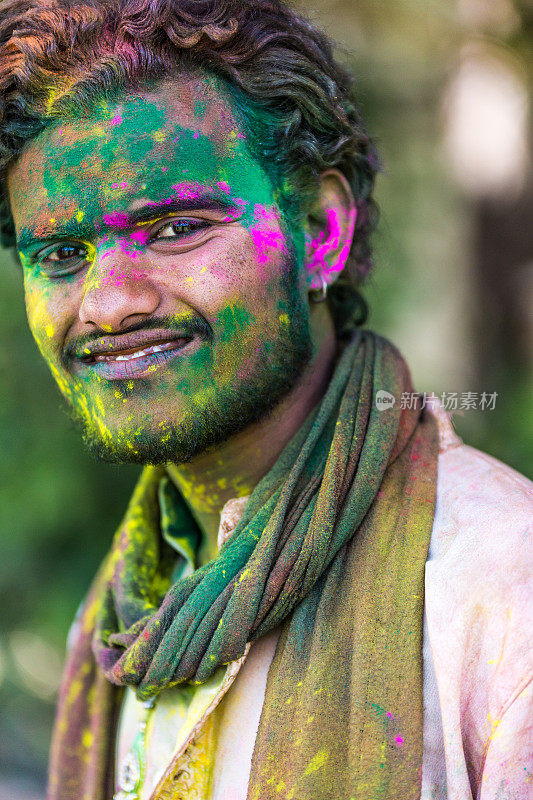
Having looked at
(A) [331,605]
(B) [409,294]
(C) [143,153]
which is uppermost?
(C) [143,153]

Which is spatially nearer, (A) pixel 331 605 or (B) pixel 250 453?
(A) pixel 331 605

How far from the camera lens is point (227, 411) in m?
1.83

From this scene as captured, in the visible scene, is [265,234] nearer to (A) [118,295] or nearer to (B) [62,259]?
(A) [118,295]

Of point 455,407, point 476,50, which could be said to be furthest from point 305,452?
point 476,50

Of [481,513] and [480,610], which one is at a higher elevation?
[481,513]

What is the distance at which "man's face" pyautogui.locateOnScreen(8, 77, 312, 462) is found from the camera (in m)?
1.76

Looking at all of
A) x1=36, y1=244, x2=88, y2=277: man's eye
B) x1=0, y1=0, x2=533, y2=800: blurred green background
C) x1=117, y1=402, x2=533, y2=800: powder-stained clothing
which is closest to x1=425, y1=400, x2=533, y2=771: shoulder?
x1=117, y1=402, x2=533, y2=800: powder-stained clothing

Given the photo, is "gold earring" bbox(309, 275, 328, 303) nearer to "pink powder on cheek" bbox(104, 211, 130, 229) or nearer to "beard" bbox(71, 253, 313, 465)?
"beard" bbox(71, 253, 313, 465)

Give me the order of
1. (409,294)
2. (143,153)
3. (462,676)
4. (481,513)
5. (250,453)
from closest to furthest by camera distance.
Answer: (462,676) < (481,513) < (143,153) < (250,453) < (409,294)

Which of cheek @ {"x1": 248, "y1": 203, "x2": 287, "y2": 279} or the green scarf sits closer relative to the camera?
the green scarf

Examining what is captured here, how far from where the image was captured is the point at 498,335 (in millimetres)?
4359

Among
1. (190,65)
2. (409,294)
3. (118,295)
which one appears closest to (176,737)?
(118,295)

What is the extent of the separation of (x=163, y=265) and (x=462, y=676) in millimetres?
1134

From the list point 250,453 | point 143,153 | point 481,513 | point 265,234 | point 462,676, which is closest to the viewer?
point 462,676
